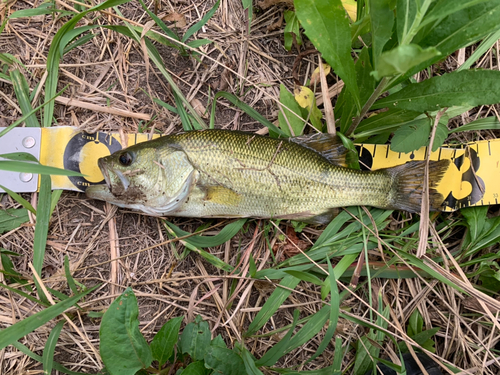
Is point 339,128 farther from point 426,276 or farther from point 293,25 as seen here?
point 426,276

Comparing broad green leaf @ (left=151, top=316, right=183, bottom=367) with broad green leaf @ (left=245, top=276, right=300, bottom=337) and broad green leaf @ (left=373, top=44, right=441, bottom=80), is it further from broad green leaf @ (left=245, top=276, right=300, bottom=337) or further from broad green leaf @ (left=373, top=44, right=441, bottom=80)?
broad green leaf @ (left=373, top=44, right=441, bottom=80)

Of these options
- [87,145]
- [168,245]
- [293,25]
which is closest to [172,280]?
[168,245]

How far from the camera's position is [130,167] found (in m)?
2.67

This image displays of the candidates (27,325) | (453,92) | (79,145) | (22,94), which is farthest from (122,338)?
(453,92)

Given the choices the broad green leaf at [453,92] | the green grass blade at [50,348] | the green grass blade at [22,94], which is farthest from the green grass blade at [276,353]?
the green grass blade at [22,94]

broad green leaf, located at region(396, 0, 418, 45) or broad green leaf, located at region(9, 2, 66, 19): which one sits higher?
broad green leaf, located at region(9, 2, 66, 19)

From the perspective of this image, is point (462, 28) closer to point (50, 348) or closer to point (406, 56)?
point (406, 56)

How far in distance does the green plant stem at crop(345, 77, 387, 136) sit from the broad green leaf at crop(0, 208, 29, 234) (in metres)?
3.08

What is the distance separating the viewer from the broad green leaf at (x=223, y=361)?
7.57 feet

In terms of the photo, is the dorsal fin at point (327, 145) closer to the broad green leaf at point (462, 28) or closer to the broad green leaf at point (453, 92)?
the broad green leaf at point (453, 92)

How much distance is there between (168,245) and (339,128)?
77.9 inches

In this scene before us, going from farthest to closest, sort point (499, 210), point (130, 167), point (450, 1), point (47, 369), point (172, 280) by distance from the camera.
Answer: point (499, 210) < point (172, 280) < point (130, 167) < point (47, 369) < point (450, 1)

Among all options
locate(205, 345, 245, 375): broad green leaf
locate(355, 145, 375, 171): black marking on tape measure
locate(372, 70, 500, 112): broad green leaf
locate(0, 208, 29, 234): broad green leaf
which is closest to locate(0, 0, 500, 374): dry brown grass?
locate(0, 208, 29, 234): broad green leaf

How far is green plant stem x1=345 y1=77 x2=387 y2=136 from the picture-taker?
7.52ft
